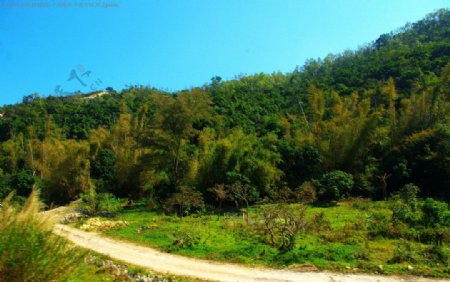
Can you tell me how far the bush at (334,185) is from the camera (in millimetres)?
23484

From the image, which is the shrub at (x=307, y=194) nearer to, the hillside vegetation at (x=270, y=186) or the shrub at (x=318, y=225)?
the hillside vegetation at (x=270, y=186)

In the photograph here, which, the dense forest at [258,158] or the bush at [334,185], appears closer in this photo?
the bush at [334,185]

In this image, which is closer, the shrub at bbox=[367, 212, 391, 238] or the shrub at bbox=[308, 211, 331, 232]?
the shrub at bbox=[367, 212, 391, 238]

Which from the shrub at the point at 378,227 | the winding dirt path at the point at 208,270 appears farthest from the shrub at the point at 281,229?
the shrub at the point at 378,227

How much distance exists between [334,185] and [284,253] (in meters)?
12.3

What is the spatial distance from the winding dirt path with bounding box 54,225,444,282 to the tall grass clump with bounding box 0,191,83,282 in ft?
10.4

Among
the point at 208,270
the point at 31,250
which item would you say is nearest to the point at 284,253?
the point at 208,270

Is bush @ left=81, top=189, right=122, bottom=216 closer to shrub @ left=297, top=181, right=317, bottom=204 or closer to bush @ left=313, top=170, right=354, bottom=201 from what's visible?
shrub @ left=297, top=181, right=317, bottom=204

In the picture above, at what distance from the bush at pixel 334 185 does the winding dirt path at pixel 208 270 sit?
43.5ft

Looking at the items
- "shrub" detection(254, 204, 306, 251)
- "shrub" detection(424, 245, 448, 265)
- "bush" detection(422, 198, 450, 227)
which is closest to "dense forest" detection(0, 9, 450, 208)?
"shrub" detection(254, 204, 306, 251)

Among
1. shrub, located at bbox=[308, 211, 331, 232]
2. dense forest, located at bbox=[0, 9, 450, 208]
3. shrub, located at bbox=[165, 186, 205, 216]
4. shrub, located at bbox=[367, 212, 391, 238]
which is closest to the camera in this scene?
shrub, located at bbox=[367, 212, 391, 238]

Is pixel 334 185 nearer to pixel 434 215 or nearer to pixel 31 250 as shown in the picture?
pixel 434 215

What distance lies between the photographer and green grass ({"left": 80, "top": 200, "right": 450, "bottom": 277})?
11.0 meters

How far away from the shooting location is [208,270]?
11.2 m
